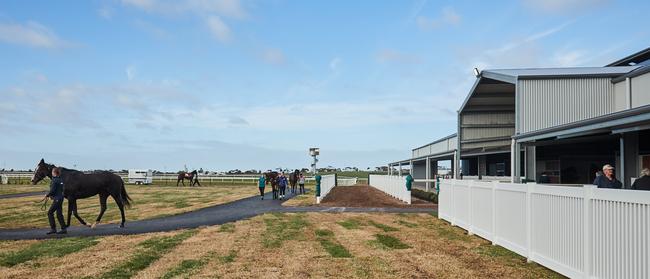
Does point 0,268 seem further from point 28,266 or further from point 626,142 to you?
point 626,142

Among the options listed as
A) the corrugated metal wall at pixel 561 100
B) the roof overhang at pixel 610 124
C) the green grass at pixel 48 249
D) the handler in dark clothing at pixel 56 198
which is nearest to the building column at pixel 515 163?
the corrugated metal wall at pixel 561 100

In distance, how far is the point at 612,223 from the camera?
23.5 ft

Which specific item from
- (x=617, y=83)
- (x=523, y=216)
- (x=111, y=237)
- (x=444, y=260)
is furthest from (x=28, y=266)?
(x=617, y=83)

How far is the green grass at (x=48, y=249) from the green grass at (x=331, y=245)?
509 centimetres

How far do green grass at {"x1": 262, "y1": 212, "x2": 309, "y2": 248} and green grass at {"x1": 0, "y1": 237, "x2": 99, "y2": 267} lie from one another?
3.96 m

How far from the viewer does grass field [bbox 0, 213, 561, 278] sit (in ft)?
29.2

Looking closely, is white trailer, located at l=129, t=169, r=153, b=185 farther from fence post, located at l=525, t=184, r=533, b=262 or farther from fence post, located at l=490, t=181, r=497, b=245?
fence post, located at l=525, t=184, r=533, b=262

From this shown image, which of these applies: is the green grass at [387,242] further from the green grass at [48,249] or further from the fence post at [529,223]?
the green grass at [48,249]

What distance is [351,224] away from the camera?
55.4 ft

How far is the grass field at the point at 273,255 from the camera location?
29.2 ft

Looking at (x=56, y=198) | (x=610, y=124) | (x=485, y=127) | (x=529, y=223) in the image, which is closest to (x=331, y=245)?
(x=529, y=223)

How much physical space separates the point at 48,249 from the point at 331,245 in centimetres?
587

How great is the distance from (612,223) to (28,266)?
29.9 ft

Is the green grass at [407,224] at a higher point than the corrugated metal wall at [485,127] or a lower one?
lower
